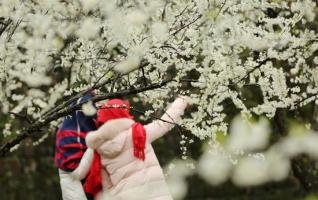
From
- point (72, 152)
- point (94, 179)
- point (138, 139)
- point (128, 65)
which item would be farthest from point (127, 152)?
point (128, 65)

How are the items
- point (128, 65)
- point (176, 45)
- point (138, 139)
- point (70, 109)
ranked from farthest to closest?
point (138, 139) < point (176, 45) < point (70, 109) < point (128, 65)

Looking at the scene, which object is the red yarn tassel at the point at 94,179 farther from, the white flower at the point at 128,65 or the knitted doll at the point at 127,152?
the white flower at the point at 128,65

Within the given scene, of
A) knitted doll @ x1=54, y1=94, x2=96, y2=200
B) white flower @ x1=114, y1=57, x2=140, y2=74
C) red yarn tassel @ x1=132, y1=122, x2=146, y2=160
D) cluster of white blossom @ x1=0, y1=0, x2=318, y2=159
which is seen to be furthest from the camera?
knitted doll @ x1=54, y1=94, x2=96, y2=200

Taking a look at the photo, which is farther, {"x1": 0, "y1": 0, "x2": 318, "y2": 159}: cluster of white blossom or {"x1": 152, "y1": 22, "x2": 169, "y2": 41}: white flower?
{"x1": 0, "y1": 0, "x2": 318, "y2": 159}: cluster of white blossom

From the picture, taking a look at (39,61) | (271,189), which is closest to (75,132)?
(39,61)

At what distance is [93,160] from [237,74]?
5.65 feet

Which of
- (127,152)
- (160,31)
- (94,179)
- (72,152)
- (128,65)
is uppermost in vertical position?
(160,31)

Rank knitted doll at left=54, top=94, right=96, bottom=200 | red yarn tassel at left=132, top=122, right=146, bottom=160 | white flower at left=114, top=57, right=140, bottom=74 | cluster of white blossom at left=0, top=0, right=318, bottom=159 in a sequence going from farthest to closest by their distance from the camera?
knitted doll at left=54, top=94, right=96, bottom=200 < red yarn tassel at left=132, top=122, right=146, bottom=160 < cluster of white blossom at left=0, top=0, right=318, bottom=159 < white flower at left=114, top=57, right=140, bottom=74

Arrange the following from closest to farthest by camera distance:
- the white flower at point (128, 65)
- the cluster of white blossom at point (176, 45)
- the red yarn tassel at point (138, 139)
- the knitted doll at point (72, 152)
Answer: the white flower at point (128, 65) → the cluster of white blossom at point (176, 45) → the red yarn tassel at point (138, 139) → the knitted doll at point (72, 152)

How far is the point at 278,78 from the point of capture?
3578 mm

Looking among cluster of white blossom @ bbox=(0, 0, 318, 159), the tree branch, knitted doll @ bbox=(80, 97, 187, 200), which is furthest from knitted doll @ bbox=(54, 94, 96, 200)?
the tree branch

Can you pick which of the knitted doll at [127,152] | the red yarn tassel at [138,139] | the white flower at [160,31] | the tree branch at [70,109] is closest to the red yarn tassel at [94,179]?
the knitted doll at [127,152]

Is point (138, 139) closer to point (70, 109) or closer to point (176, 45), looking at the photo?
point (176, 45)

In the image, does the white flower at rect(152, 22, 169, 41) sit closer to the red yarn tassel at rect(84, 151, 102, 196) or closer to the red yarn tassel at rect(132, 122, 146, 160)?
the red yarn tassel at rect(132, 122, 146, 160)
